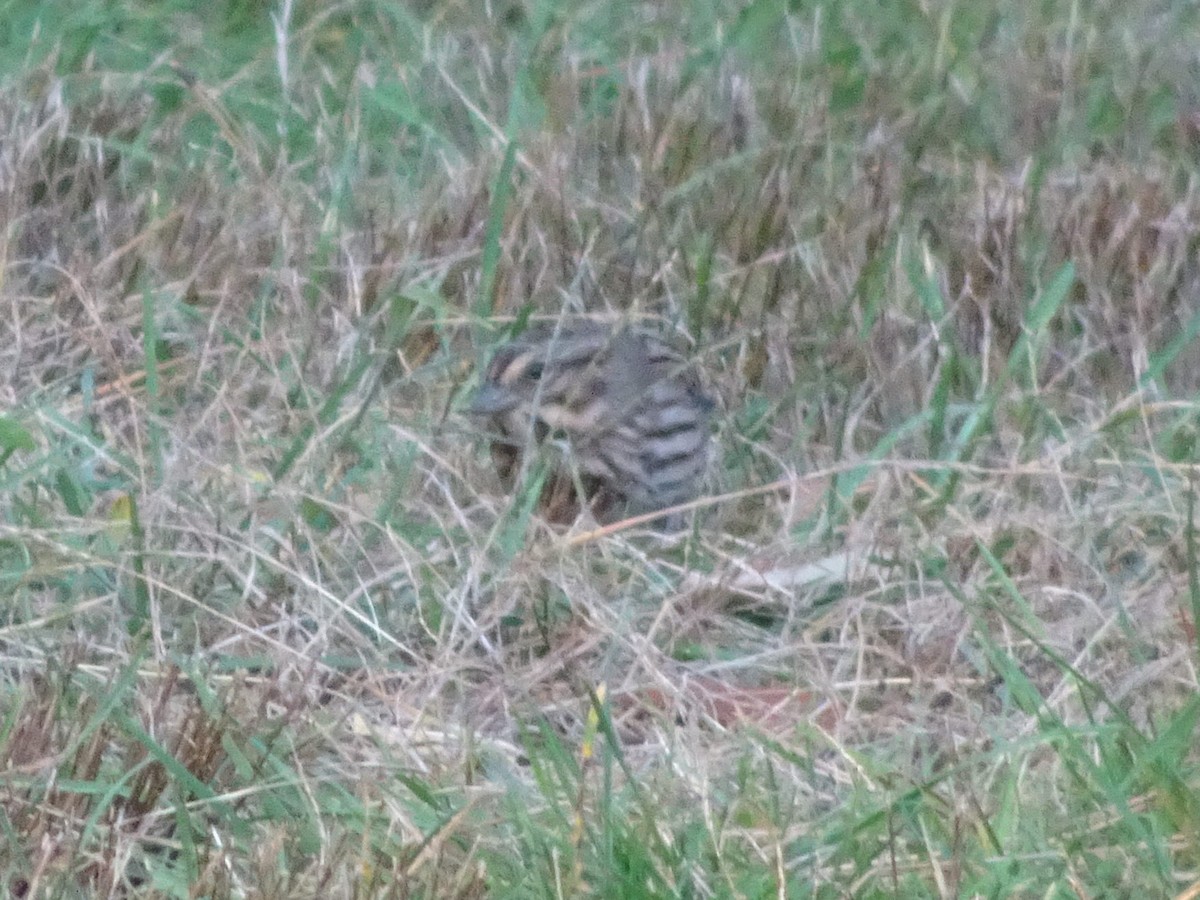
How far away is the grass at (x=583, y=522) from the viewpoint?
2844 millimetres

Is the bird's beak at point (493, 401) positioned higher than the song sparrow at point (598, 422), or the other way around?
the bird's beak at point (493, 401)

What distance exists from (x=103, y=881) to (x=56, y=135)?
255 centimetres

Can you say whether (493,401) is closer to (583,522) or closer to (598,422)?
(598,422)

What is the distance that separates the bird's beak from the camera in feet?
13.3

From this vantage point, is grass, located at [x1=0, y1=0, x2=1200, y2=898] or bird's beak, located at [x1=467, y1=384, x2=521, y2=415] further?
bird's beak, located at [x1=467, y1=384, x2=521, y2=415]

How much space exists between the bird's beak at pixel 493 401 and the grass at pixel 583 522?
0.08m

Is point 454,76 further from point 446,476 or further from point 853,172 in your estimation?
point 446,476

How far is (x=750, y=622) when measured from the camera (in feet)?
11.9

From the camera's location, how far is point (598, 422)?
4.16 metres

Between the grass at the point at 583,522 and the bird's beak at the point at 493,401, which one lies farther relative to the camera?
the bird's beak at the point at 493,401

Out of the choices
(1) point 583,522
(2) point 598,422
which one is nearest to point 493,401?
(2) point 598,422

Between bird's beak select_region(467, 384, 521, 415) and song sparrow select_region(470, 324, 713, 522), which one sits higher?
bird's beak select_region(467, 384, 521, 415)

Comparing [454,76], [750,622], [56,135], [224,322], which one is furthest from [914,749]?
[454,76]

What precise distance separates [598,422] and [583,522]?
1.36 ft
